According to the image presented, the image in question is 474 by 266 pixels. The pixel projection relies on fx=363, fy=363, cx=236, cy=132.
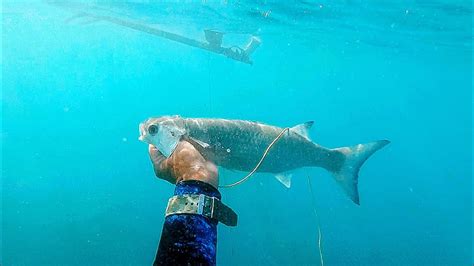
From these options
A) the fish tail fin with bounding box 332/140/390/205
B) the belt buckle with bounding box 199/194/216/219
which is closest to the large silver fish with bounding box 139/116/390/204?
the fish tail fin with bounding box 332/140/390/205

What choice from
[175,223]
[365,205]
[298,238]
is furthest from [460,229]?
[175,223]

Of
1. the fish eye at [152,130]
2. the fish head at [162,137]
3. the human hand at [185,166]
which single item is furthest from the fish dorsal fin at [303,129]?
the human hand at [185,166]

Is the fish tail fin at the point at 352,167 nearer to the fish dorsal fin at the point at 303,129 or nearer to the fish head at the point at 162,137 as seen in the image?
the fish dorsal fin at the point at 303,129

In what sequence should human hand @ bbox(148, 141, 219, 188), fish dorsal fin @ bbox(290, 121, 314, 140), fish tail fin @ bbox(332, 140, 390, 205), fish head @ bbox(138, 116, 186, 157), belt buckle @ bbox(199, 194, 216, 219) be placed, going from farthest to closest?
fish tail fin @ bbox(332, 140, 390, 205) → fish dorsal fin @ bbox(290, 121, 314, 140) → fish head @ bbox(138, 116, 186, 157) → human hand @ bbox(148, 141, 219, 188) → belt buckle @ bbox(199, 194, 216, 219)

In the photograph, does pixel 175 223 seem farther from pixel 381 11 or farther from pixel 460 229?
pixel 460 229

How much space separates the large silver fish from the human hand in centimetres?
72

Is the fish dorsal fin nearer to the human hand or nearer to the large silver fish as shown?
the large silver fish

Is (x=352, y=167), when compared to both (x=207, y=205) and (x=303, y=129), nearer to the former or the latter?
(x=303, y=129)

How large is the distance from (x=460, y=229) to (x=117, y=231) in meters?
24.0

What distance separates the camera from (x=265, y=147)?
17.6 ft

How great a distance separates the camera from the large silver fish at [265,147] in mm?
4641

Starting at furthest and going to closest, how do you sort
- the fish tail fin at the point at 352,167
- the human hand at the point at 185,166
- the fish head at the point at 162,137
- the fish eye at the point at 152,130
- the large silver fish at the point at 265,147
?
the fish tail fin at the point at 352,167, the large silver fish at the point at 265,147, the fish eye at the point at 152,130, the fish head at the point at 162,137, the human hand at the point at 185,166

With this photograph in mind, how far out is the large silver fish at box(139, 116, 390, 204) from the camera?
464cm

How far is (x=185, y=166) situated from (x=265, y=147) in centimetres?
306
